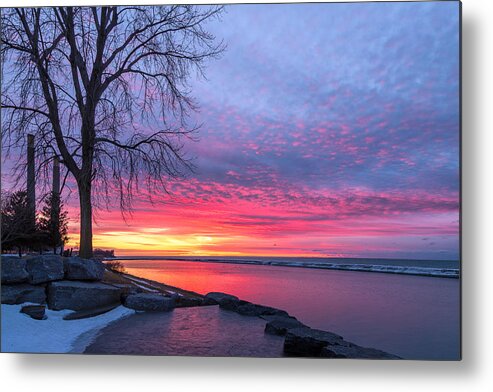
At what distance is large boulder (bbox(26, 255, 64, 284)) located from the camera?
454 centimetres

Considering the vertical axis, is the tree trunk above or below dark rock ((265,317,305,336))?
above

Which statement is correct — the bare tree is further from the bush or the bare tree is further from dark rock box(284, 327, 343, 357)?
dark rock box(284, 327, 343, 357)

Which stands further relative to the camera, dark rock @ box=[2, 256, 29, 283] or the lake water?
dark rock @ box=[2, 256, 29, 283]

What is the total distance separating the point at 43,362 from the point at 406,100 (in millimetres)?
4190

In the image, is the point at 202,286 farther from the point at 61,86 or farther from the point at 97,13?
the point at 97,13

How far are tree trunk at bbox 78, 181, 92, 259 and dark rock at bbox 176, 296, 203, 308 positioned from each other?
1244 millimetres

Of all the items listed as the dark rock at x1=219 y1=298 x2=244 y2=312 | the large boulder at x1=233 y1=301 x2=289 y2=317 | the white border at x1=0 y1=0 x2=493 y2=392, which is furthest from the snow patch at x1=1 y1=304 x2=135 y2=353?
the large boulder at x1=233 y1=301 x2=289 y2=317

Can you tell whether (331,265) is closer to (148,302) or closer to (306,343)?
(306,343)

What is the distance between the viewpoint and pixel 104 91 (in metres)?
4.44

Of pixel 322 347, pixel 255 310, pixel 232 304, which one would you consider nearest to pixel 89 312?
pixel 232 304

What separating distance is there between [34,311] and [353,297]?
363 centimetres

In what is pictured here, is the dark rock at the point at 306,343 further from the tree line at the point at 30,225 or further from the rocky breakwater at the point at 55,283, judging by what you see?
the tree line at the point at 30,225

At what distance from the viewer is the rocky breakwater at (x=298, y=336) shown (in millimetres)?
3551

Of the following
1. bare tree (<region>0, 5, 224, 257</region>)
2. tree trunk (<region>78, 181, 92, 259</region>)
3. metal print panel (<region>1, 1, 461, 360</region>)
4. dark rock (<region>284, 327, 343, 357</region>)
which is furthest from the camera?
tree trunk (<region>78, 181, 92, 259</region>)
